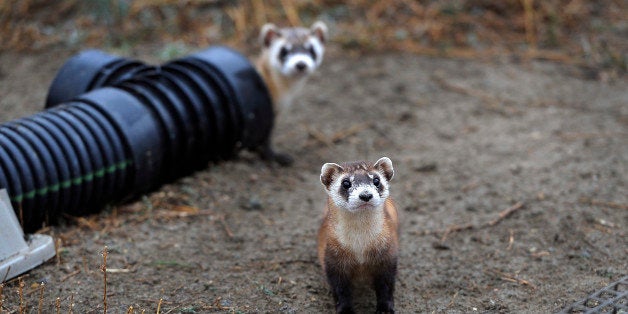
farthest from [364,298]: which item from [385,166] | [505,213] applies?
[505,213]

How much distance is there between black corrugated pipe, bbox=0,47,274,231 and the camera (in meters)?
3.80

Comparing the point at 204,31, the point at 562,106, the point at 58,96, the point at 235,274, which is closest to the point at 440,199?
the point at 235,274

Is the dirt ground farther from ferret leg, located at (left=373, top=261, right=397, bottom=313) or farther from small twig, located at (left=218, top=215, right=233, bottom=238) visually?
ferret leg, located at (left=373, top=261, right=397, bottom=313)

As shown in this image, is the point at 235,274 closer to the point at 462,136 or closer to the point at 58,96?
A: the point at 58,96

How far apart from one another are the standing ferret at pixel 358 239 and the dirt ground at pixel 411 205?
0.62ft

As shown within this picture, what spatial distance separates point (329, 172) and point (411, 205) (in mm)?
1486

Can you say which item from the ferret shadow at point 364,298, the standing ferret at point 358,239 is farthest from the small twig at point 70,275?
the ferret shadow at point 364,298

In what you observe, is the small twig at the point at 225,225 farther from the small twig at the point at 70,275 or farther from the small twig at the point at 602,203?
the small twig at the point at 602,203

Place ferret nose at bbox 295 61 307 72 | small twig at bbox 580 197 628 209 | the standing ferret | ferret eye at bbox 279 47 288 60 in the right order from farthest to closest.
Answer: ferret eye at bbox 279 47 288 60 → ferret nose at bbox 295 61 307 72 → small twig at bbox 580 197 628 209 → the standing ferret

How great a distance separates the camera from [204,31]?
723cm

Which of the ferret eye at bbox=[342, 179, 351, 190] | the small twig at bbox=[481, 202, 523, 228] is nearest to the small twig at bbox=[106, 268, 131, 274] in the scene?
the ferret eye at bbox=[342, 179, 351, 190]

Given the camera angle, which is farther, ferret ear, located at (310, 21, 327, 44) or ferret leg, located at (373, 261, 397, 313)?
ferret ear, located at (310, 21, 327, 44)

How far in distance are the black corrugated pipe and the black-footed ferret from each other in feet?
0.86

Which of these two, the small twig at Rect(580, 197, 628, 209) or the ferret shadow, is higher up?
the ferret shadow
